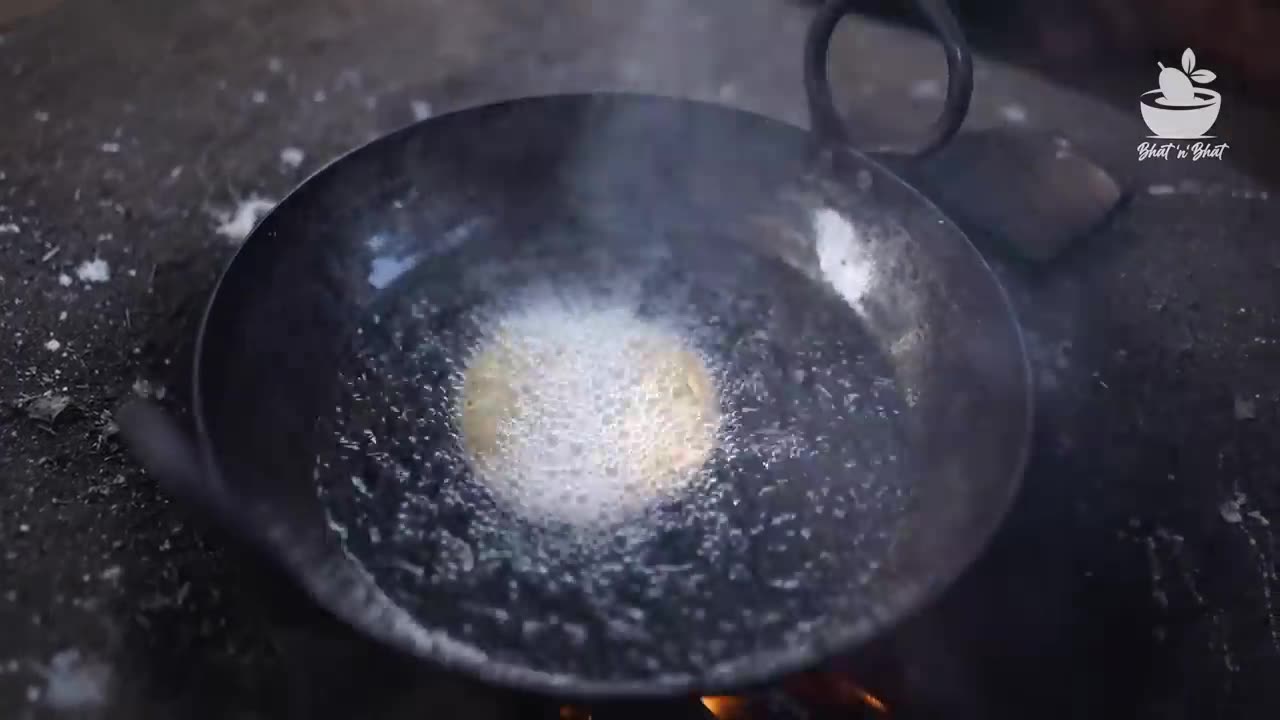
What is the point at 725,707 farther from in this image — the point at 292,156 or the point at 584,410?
the point at 292,156

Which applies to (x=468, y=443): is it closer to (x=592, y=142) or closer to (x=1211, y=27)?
(x=592, y=142)

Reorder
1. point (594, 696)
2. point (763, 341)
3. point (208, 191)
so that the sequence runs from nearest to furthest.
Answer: point (594, 696) < point (763, 341) < point (208, 191)

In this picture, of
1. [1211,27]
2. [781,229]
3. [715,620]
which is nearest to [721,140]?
[781,229]

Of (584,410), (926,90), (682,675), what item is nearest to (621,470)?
(584,410)

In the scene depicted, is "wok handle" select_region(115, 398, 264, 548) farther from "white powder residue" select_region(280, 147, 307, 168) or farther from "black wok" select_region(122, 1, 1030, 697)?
"white powder residue" select_region(280, 147, 307, 168)

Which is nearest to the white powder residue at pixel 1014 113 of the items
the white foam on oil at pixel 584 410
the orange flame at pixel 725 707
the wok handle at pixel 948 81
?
the wok handle at pixel 948 81

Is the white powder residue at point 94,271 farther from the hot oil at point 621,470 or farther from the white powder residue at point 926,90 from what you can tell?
the white powder residue at point 926,90
